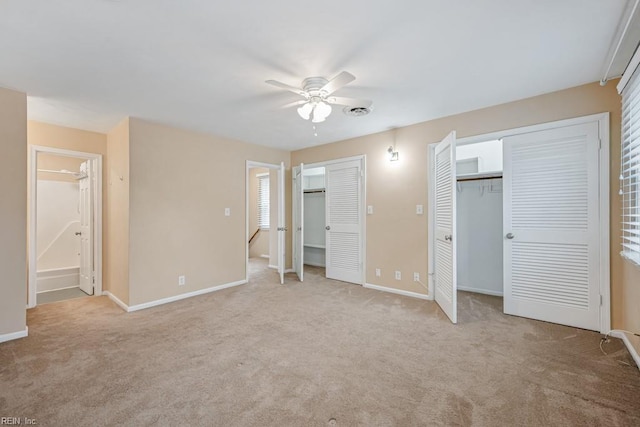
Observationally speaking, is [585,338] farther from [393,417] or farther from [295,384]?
[295,384]

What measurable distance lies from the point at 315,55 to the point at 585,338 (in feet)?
11.4

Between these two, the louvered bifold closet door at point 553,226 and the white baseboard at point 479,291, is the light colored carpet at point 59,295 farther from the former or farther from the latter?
the louvered bifold closet door at point 553,226

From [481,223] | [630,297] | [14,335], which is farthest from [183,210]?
[630,297]

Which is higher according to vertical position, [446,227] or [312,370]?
[446,227]

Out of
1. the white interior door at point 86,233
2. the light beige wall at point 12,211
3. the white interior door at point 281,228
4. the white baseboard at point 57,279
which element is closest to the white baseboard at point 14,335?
the light beige wall at point 12,211

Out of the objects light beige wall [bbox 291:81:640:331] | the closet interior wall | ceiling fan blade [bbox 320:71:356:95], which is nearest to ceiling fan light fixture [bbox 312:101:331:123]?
ceiling fan blade [bbox 320:71:356:95]

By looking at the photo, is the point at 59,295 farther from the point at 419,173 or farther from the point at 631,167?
the point at 631,167

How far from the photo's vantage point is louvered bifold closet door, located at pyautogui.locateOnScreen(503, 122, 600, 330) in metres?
→ 2.74

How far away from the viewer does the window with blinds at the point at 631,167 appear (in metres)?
2.14

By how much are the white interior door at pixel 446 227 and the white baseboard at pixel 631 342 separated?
1296 millimetres

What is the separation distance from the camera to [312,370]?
2.13 metres

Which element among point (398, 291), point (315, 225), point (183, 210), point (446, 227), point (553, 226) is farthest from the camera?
point (315, 225)

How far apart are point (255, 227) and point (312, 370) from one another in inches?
227

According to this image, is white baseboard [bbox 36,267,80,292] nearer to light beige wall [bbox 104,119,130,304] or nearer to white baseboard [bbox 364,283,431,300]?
light beige wall [bbox 104,119,130,304]
